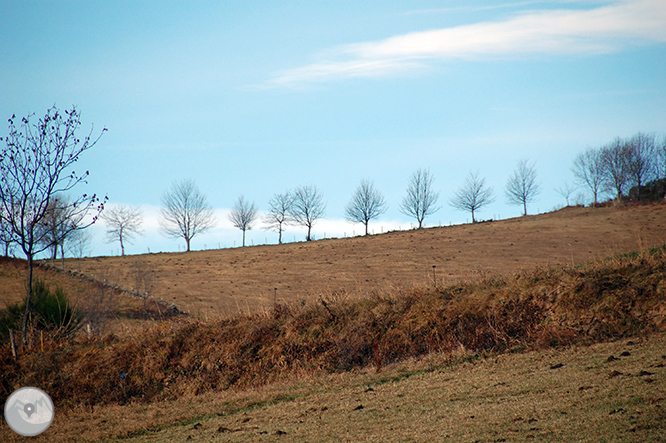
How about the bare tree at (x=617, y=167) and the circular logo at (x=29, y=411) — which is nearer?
the circular logo at (x=29, y=411)

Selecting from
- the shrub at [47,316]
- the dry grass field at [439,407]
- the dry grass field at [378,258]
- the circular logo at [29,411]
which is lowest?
the circular logo at [29,411]

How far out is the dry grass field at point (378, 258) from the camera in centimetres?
3303

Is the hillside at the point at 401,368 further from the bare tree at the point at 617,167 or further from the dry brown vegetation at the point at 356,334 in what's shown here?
the bare tree at the point at 617,167

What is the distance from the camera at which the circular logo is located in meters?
11.6

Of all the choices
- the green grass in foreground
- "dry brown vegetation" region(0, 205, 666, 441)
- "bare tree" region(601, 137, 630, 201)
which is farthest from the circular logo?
"bare tree" region(601, 137, 630, 201)

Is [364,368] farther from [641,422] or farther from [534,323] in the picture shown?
[641,422]

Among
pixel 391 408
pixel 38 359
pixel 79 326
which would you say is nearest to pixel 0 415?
pixel 38 359

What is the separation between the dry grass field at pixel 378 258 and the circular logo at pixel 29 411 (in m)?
13.0

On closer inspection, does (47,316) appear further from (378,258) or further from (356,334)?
(378,258)

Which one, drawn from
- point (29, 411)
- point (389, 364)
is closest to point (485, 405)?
point (389, 364)

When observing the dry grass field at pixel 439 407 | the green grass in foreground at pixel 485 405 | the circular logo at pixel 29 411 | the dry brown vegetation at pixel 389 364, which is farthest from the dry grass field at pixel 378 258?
the green grass in foreground at pixel 485 405

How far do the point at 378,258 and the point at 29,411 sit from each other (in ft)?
106

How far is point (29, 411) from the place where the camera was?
516 inches

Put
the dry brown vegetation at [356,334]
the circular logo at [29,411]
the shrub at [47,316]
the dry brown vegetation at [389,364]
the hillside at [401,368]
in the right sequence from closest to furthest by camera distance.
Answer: the hillside at [401,368] → the dry brown vegetation at [389,364] → the circular logo at [29,411] → the dry brown vegetation at [356,334] → the shrub at [47,316]
